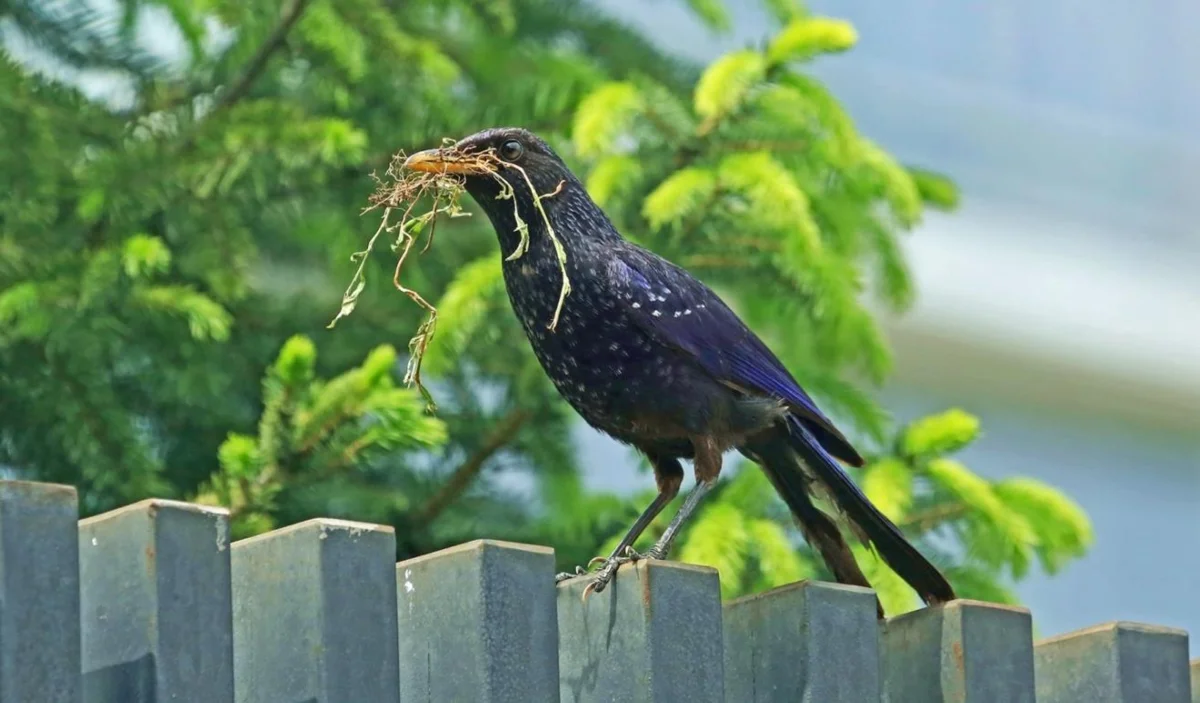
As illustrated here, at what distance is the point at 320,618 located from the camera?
257 centimetres

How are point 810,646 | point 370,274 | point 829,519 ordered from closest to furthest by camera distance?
1. point 810,646
2. point 829,519
3. point 370,274

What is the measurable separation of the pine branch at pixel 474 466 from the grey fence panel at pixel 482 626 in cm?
228

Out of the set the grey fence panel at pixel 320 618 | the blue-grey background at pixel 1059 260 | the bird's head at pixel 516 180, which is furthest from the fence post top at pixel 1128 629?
the blue-grey background at pixel 1059 260

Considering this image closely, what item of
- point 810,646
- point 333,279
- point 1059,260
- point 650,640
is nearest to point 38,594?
point 650,640

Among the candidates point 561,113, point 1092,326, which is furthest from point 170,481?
point 1092,326

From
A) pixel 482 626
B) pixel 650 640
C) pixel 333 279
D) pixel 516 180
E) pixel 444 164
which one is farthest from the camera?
pixel 333 279

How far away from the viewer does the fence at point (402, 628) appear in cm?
243

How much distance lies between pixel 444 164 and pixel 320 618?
1.56 meters

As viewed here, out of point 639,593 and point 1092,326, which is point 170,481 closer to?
point 639,593

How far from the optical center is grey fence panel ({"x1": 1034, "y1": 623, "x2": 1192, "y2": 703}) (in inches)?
125

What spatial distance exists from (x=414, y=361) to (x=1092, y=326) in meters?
9.72

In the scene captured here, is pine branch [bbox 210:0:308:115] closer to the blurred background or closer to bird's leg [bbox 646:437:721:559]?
the blurred background

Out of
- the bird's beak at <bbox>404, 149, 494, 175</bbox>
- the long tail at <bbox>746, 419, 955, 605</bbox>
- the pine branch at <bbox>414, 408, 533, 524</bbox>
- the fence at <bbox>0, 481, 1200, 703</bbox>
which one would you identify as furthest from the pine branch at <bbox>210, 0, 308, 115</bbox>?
the fence at <bbox>0, 481, 1200, 703</bbox>

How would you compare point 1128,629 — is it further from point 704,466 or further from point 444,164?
point 444,164
